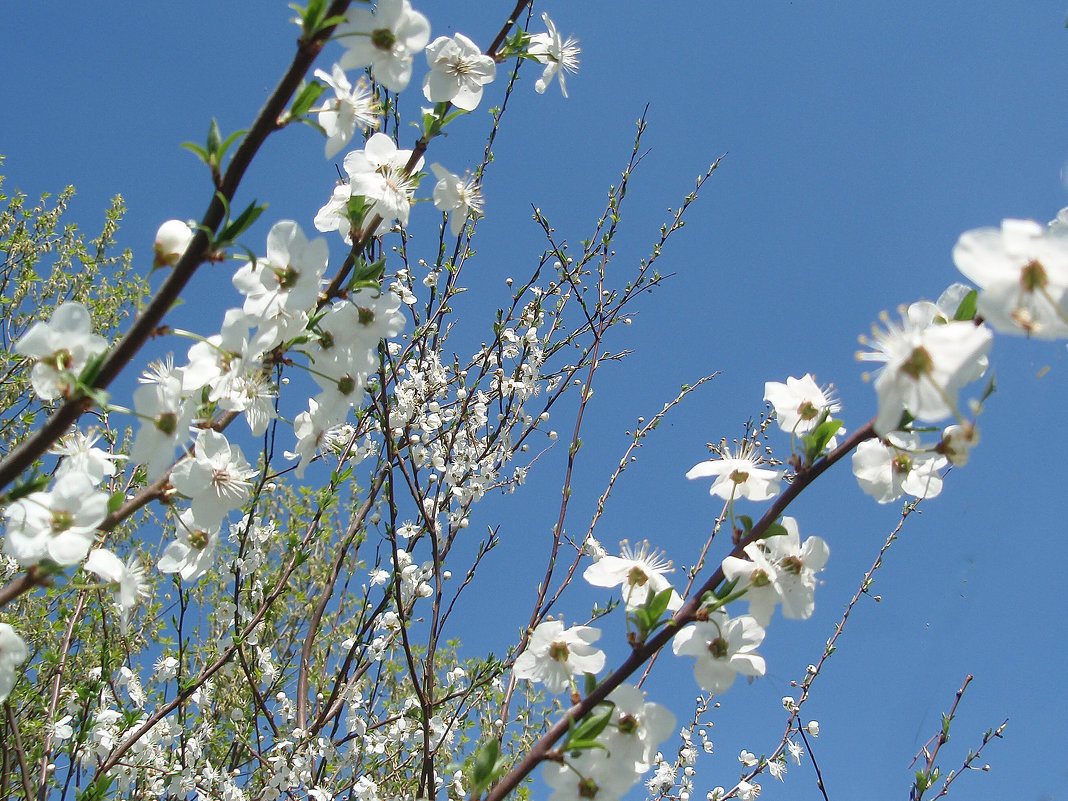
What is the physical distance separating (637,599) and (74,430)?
1220 millimetres

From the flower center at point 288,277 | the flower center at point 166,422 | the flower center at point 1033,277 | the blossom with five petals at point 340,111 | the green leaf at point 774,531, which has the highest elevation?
the blossom with five petals at point 340,111

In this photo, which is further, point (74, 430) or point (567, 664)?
point (74, 430)

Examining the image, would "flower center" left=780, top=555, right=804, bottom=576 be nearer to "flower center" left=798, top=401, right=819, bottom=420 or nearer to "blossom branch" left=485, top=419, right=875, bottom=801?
"blossom branch" left=485, top=419, right=875, bottom=801

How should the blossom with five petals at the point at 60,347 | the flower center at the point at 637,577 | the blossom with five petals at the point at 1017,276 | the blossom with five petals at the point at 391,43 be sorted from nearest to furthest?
the blossom with five petals at the point at 1017,276
the blossom with five petals at the point at 60,347
the flower center at the point at 637,577
the blossom with five petals at the point at 391,43

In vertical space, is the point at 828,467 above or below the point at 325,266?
below

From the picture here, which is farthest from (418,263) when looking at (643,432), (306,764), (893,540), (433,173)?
(893,540)

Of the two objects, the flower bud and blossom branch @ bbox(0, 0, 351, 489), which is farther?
the flower bud

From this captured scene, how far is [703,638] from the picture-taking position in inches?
50.3

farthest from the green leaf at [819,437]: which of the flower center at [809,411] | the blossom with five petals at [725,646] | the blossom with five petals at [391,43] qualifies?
the blossom with five petals at [391,43]

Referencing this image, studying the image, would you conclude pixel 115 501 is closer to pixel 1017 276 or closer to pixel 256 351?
pixel 256 351

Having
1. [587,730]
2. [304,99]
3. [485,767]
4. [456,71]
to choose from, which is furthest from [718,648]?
[456,71]

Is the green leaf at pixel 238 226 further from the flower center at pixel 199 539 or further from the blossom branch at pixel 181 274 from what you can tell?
the flower center at pixel 199 539

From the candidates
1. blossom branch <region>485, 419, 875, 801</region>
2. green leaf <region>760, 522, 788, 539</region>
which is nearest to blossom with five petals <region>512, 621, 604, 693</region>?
blossom branch <region>485, 419, 875, 801</region>

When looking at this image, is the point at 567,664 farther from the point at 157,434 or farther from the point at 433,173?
the point at 433,173
